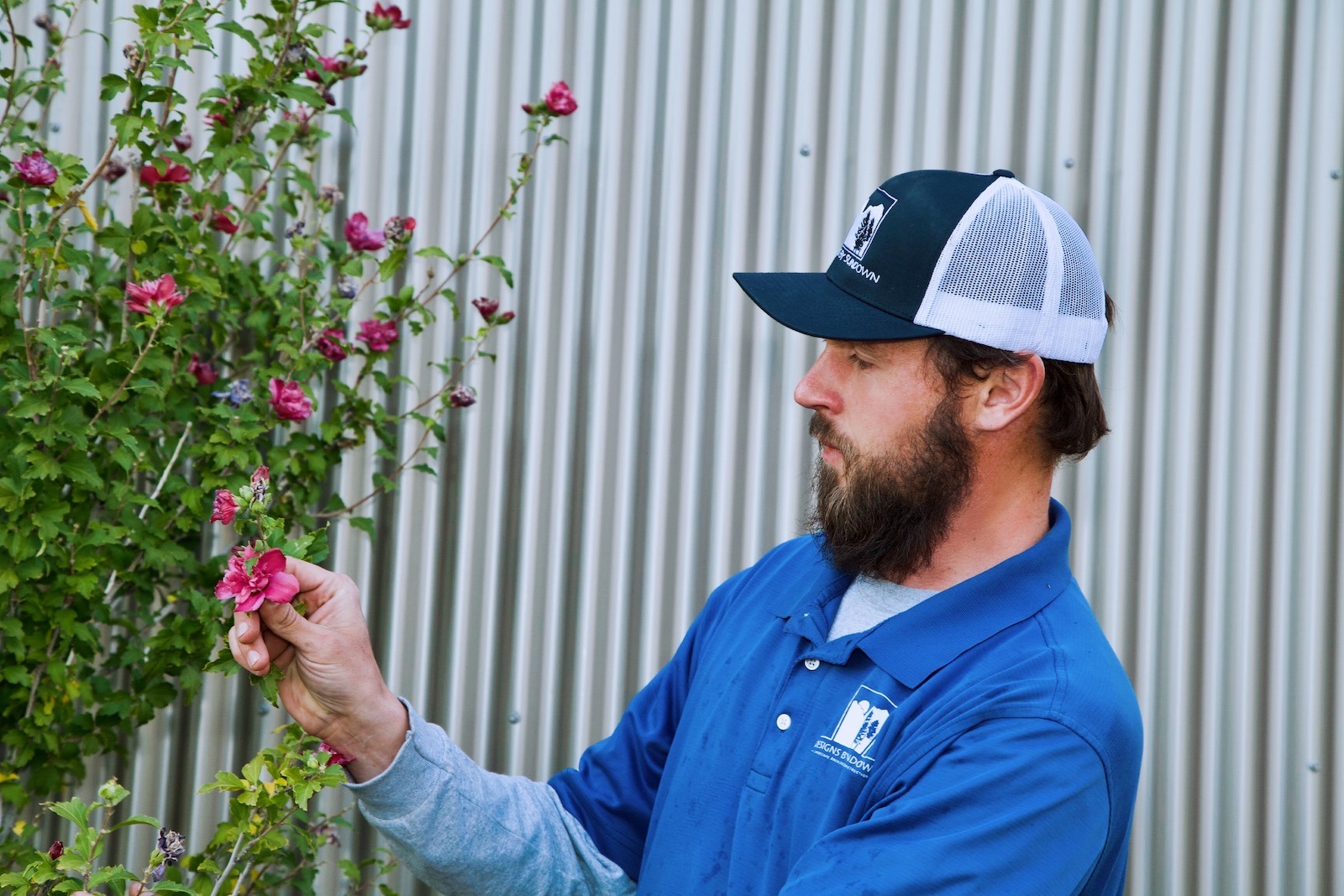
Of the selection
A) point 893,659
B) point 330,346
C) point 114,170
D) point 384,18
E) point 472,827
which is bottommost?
point 472,827

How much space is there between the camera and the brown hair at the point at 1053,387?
1752 mm

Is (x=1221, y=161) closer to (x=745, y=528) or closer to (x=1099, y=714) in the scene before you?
(x=745, y=528)

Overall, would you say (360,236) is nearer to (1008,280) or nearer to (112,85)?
(112,85)

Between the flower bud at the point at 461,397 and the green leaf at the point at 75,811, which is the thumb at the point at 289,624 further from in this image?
the flower bud at the point at 461,397

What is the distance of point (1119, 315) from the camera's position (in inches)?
111

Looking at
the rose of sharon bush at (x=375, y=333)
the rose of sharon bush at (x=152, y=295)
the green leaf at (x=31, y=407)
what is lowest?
the green leaf at (x=31, y=407)

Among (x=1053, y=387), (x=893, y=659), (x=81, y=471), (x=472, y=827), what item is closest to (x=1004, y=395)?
(x=1053, y=387)

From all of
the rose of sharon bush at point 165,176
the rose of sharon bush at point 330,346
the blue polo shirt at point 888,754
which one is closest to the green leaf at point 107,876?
the blue polo shirt at point 888,754

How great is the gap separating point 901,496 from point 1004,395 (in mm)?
218

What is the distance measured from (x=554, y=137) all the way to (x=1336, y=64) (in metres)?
1.79

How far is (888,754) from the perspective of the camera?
5.20 ft

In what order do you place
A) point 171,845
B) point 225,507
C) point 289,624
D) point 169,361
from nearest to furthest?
point 225,507
point 289,624
point 171,845
point 169,361

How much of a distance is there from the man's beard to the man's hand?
0.70 meters

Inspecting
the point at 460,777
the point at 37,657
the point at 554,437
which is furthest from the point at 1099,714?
the point at 37,657
